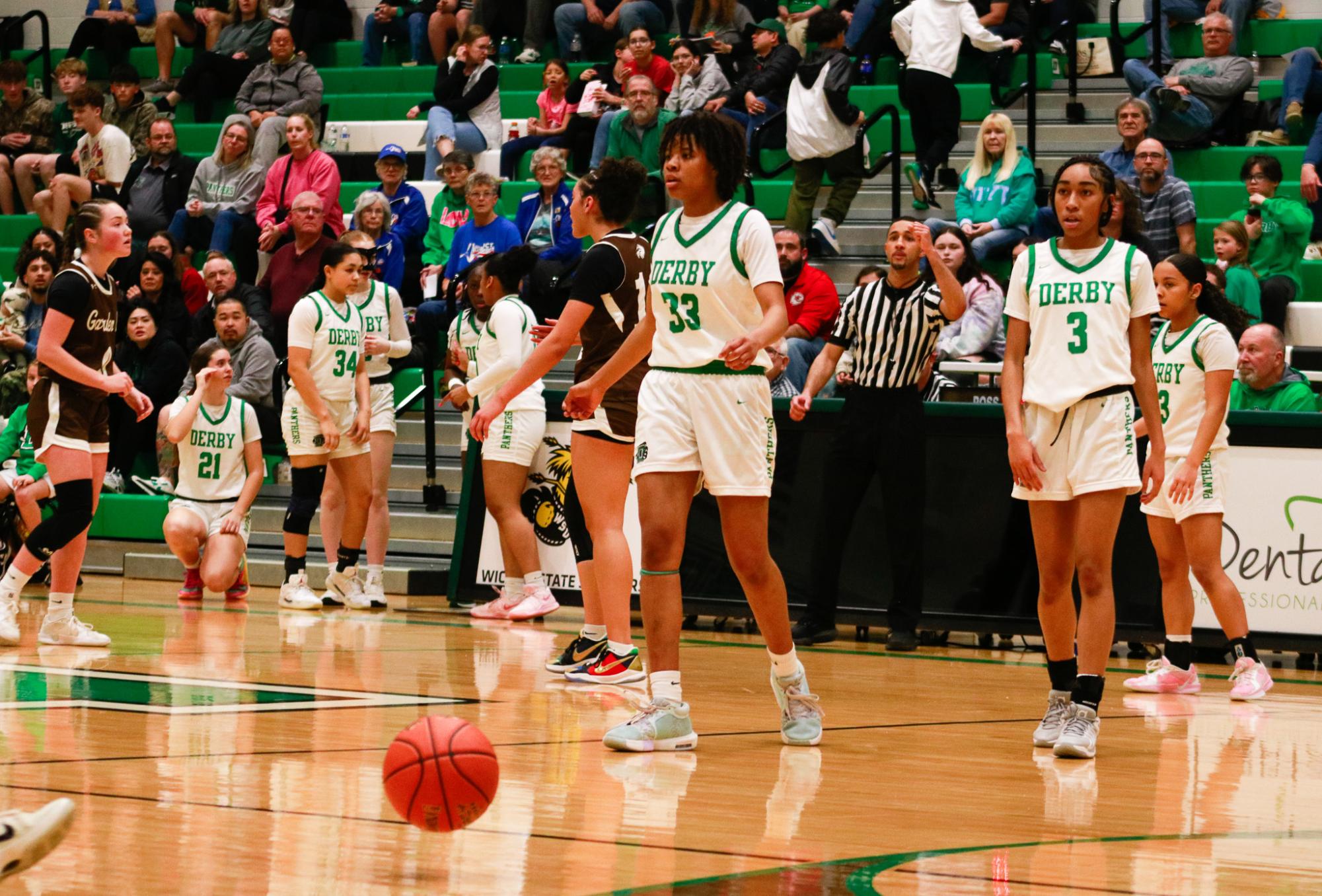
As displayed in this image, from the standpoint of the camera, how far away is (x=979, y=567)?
1005cm

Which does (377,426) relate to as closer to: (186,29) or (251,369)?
(251,369)

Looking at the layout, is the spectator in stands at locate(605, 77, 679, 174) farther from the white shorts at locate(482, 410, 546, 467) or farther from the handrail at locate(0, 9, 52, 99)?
the handrail at locate(0, 9, 52, 99)

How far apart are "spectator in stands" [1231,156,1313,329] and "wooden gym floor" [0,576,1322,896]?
4126 millimetres

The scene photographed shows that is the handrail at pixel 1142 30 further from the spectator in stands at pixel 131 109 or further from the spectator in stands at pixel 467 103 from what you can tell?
the spectator in stands at pixel 131 109

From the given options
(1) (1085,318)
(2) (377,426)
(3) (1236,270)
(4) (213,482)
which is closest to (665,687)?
(1) (1085,318)

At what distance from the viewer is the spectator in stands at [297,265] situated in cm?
1443

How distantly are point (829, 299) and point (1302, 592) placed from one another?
4070 millimetres

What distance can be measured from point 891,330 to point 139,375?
7.33 metres

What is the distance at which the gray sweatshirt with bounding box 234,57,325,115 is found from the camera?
57.1 ft

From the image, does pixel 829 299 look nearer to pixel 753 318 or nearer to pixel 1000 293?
pixel 1000 293

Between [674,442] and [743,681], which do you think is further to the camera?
[743,681]

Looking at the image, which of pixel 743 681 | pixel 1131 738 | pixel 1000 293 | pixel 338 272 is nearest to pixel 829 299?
pixel 1000 293

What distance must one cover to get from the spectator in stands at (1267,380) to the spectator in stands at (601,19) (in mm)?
8295

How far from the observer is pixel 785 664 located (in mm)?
5844
